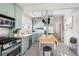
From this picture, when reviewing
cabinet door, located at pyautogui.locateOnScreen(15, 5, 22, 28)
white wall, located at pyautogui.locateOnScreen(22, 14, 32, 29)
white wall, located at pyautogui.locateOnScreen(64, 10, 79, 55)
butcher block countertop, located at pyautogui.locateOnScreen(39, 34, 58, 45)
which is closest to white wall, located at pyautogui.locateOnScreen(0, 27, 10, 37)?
cabinet door, located at pyautogui.locateOnScreen(15, 5, 22, 28)

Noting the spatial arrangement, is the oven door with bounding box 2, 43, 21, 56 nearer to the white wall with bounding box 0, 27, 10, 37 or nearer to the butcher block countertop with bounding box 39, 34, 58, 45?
the white wall with bounding box 0, 27, 10, 37

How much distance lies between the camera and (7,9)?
5.39 feet

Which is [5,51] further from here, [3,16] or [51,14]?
[51,14]

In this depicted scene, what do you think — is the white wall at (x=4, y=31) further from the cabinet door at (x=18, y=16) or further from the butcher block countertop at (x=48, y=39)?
the butcher block countertop at (x=48, y=39)

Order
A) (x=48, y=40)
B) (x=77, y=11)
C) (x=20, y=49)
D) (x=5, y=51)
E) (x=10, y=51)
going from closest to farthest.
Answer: (x=5, y=51) → (x=10, y=51) → (x=77, y=11) → (x=20, y=49) → (x=48, y=40)

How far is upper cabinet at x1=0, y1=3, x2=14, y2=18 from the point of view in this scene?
151 cm

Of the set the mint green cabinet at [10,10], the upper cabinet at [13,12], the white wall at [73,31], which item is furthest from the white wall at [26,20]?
the white wall at [73,31]

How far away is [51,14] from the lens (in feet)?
5.82

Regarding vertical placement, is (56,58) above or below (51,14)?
below

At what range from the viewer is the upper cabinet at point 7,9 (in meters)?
1.51

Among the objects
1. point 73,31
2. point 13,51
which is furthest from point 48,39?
point 13,51

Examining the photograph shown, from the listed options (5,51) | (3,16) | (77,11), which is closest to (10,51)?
(5,51)

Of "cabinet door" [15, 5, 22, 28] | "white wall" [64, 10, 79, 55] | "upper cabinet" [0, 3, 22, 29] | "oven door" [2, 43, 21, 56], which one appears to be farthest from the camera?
"white wall" [64, 10, 79, 55]

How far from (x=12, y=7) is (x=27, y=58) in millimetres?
824
